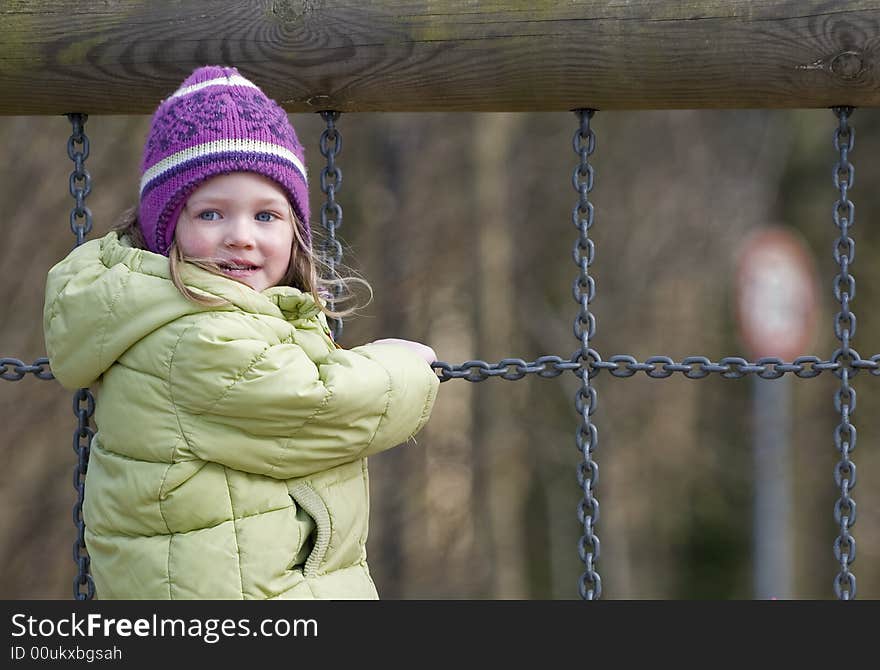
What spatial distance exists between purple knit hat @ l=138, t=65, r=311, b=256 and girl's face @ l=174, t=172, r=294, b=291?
0.03 metres

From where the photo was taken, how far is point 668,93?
138 inches

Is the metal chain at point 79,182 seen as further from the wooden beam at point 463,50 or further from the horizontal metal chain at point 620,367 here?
the horizontal metal chain at point 620,367

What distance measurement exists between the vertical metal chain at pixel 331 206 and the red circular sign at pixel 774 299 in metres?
4.69

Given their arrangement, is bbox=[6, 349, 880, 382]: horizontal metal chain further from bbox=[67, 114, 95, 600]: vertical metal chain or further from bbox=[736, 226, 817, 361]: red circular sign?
bbox=[736, 226, 817, 361]: red circular sign

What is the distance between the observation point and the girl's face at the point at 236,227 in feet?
9.82

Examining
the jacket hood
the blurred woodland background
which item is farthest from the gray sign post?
the jacket hood

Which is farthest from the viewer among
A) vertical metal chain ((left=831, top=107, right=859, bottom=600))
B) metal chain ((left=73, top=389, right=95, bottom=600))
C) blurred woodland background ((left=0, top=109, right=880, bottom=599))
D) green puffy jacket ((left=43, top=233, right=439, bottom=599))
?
blurred woodland background ((left=0, top=109, right=880, bottom=599))

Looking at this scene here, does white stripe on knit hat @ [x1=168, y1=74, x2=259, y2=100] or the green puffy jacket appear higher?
white stripe on knit hat @ [x1=168, y1=74, x2=259, y2=100]

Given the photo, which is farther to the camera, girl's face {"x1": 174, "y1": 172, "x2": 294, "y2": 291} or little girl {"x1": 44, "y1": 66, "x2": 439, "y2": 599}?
girl's face {"x1": 174, "y1": 172, "x2": 294, "y2": 291}

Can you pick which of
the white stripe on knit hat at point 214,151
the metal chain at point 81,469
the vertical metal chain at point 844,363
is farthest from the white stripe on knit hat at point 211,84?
the vertical metal chain at point 844,363

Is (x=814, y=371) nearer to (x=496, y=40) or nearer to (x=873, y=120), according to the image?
(x=496, y=40)

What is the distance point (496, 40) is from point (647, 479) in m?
9.04

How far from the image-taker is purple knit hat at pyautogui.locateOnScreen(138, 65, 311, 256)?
9.76 ft

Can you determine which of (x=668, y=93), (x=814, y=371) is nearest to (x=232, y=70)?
(x=668, y=93)
